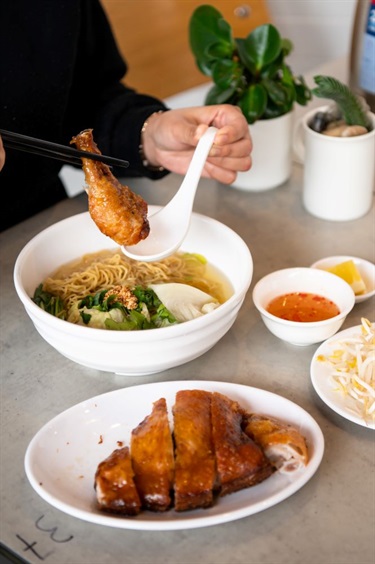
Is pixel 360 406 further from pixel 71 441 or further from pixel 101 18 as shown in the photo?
pixel 101 18

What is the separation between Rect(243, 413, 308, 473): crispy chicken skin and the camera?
938 mm

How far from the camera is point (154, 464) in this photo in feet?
2.98

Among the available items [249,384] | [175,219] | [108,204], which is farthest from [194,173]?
[249,384]

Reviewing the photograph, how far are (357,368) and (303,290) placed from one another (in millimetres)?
253

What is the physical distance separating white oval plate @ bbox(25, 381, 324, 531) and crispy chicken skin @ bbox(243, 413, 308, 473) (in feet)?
0.04

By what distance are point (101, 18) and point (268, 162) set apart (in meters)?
0.66

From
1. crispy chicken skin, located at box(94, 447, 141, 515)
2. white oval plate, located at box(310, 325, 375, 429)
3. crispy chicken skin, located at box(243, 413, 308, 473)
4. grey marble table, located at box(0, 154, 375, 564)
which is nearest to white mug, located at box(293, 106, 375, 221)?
grey marble table, located at box(0, 154, 375, 564)

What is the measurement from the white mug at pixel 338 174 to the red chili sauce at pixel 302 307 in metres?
0.39

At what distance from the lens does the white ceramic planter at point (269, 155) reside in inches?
66.1

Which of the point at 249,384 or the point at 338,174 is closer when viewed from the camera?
the point at 249,384

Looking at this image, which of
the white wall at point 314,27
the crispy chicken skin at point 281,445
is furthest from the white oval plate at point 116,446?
the white wall at point 314,27

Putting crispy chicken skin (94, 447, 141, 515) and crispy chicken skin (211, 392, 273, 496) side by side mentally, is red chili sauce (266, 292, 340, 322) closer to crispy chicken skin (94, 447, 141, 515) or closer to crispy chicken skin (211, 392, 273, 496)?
crispy chicken skin (211, 392, 273, 496)

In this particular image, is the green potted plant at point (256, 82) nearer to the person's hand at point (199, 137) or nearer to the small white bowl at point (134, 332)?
the person's hand at point (199, 137)

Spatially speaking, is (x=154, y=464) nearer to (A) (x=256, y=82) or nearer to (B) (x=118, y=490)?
(B) (x=118, y=490)
